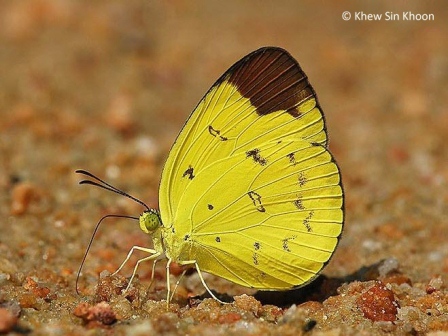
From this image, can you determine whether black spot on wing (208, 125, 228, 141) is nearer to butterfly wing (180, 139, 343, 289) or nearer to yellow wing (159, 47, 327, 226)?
yellow wing (159, 47, 327, 226)

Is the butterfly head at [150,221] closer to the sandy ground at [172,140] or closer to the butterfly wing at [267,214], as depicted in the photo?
the butterfly wing at [267,214]

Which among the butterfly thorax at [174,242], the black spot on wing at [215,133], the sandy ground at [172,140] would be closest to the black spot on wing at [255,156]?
the black spot on wing at [215,133]

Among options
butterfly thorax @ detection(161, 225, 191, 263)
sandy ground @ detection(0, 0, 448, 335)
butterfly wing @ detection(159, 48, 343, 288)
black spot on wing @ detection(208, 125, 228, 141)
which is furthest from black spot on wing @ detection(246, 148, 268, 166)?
sandy ground @ detection(0, 0, 448, 335)

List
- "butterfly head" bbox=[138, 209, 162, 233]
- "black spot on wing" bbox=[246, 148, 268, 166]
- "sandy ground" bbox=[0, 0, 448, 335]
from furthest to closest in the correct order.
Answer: "black spot on wing" bbox=[246, 148, 268, 166], "butterfly head" bbox=[138, 209, 162, 233], "sandy ground" bbox=[0, 0, 448, 335]

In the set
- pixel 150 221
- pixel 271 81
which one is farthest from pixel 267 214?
pixel 271 81

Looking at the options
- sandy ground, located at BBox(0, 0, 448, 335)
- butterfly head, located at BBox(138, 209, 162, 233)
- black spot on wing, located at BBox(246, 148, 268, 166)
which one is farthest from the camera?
black spot on wing, located at BBox(246, 148, 268, 166)

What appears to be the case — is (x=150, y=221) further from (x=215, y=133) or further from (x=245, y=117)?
(x=245, y=117)

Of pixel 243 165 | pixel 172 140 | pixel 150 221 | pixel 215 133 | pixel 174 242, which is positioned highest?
pixel 172 140
